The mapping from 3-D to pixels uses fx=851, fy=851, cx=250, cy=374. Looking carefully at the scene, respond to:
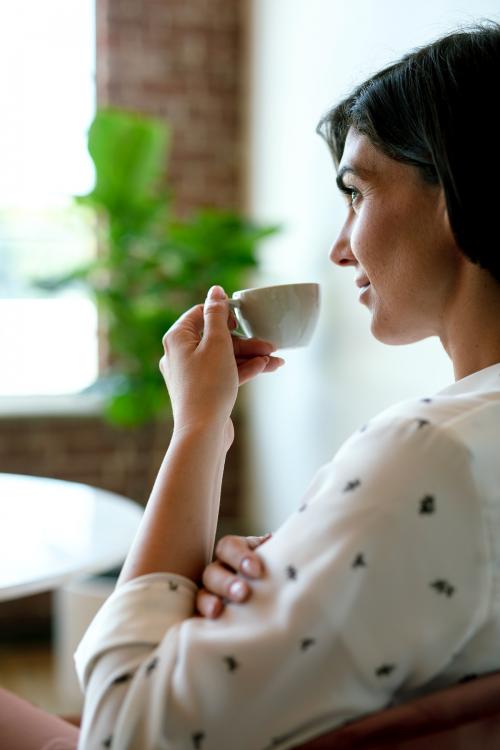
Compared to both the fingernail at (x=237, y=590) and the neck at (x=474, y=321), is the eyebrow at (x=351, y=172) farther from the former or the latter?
the fingernail at (x=237, y=590)

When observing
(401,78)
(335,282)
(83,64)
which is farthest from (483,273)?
(83,64)

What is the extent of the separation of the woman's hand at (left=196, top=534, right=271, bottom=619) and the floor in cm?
212

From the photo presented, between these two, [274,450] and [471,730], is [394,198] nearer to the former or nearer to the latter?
[471,730]

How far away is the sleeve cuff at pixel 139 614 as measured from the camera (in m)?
0.77

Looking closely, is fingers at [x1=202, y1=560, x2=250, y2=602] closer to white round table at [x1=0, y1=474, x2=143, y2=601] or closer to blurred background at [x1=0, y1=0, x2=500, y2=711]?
white round table at [x1=0, y1=474, x2=143, y2=601]

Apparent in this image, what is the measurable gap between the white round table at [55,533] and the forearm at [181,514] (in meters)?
0.41

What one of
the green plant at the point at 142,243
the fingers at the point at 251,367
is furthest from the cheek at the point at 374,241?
the green plant at the point at 142,243

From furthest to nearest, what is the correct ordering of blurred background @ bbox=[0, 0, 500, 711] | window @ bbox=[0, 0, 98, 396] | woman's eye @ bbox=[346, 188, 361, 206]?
window @ bbox=[0, 0, 98, 396] < blurred background @ bbox=[0, 0, 500, 711] < woman's eye @ bbox=[346, 188, 361, 206]

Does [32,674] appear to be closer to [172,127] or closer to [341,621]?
[172,127]

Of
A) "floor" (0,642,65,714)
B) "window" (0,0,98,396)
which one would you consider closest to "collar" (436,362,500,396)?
"floor" (0,642,65,714)

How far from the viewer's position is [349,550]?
0.70 meters

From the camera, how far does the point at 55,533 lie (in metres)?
1.44

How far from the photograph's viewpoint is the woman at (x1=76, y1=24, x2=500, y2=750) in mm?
700

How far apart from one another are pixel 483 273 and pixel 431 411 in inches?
9.5
